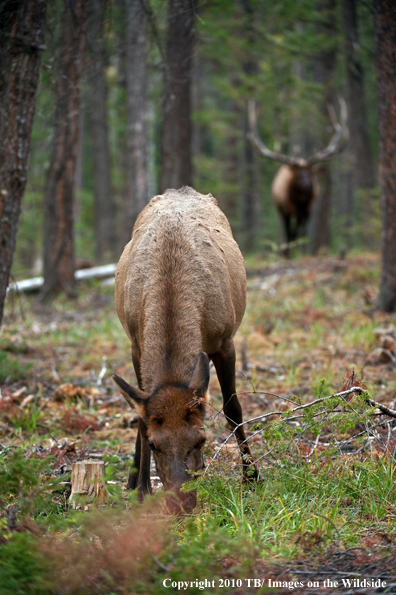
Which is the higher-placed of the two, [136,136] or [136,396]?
[136,136]

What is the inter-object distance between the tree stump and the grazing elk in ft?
1.24

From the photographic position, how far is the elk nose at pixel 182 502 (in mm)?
3682

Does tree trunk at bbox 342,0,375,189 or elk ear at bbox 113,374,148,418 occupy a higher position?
tree trunk at bbox 342,0,375,189

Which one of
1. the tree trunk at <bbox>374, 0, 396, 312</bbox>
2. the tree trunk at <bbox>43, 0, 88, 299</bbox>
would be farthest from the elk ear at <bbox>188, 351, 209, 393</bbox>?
the tree trunk at <bbox>43, 0, 88, 299</bbox>

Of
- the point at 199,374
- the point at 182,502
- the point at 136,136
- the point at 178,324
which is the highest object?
the point at 136,136

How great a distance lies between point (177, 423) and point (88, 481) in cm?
100

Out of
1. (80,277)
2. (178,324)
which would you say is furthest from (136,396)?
(80,277)

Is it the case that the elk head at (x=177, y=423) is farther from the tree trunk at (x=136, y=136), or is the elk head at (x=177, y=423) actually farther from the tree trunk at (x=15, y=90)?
the tree trunk at (x=136, y=136)

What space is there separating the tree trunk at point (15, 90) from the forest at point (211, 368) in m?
0.02

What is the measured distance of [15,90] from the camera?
5.79m

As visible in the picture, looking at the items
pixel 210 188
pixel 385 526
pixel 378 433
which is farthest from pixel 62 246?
pixel 210 188

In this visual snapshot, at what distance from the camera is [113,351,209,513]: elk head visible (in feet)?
12.3

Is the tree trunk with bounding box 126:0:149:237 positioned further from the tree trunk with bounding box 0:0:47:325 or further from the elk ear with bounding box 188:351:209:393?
the elk ear with bounding box 188:351:209:393

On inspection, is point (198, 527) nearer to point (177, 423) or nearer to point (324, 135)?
point (177, 423)
